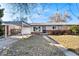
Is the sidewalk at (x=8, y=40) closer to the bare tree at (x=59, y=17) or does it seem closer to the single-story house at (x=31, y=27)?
the single-story house at (x=31, y=27)

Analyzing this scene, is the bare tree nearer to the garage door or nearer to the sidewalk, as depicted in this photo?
the garage door

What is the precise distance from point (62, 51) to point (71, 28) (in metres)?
0.40

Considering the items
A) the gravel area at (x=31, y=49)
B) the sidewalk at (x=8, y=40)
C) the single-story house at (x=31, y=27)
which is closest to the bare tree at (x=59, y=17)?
the single-story house at (x=31, y=27)

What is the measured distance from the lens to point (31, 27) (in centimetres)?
483

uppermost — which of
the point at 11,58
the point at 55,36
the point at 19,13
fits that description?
the point at 19,13

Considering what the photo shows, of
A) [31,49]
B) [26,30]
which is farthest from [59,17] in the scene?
[31,49]

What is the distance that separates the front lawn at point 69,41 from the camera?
4728mm

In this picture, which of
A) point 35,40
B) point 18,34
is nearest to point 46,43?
point 35,40

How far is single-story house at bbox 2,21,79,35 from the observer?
4.79 meters

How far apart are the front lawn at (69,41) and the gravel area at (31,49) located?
0.14m

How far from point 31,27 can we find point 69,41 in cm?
66

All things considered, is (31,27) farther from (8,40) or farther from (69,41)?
(69,41)

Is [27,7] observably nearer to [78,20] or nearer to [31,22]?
[31,22]

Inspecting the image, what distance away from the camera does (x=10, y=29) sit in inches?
190
